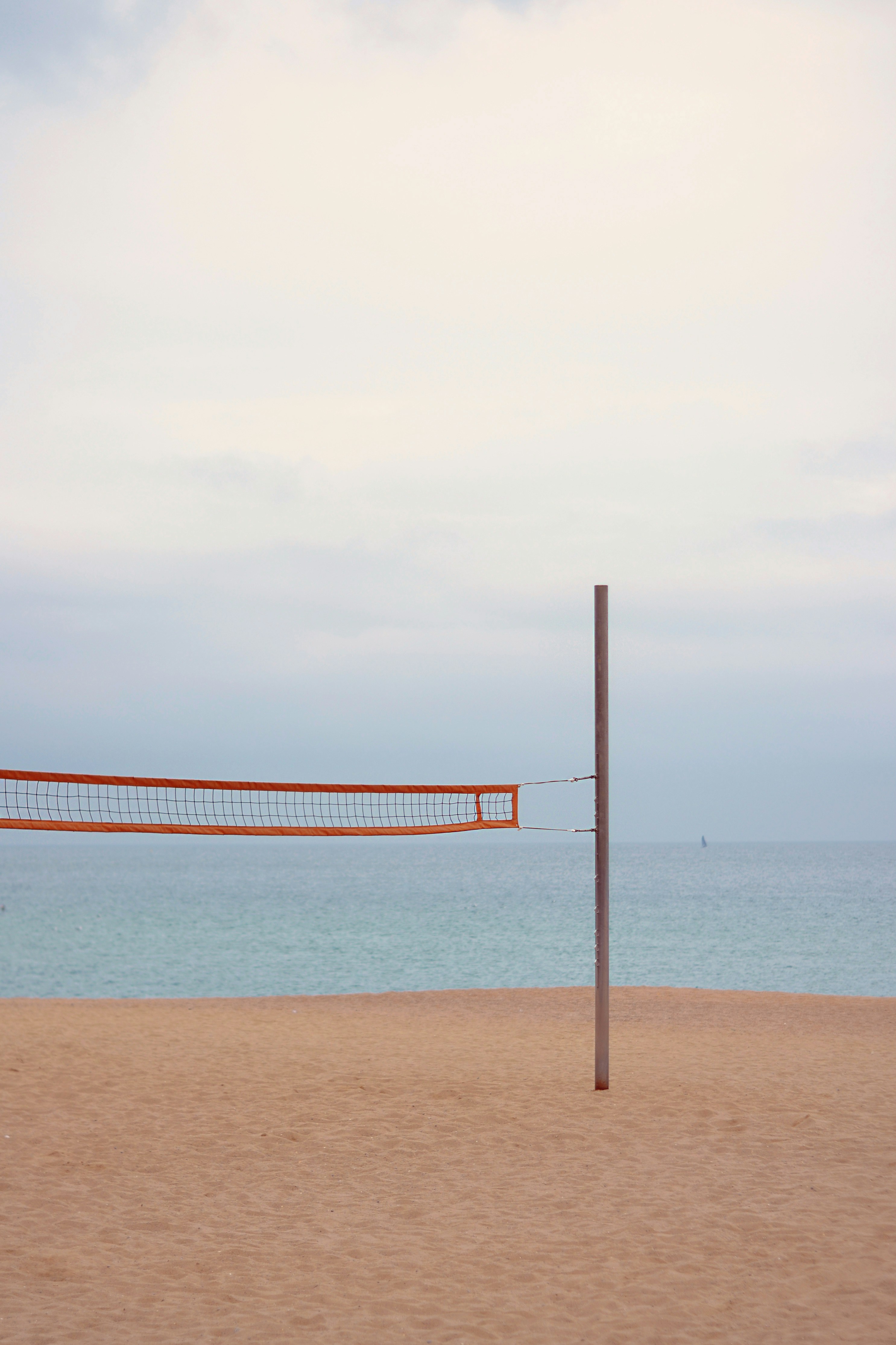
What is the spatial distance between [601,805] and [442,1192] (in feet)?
10.3

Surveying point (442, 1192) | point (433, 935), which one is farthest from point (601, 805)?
point (433, 935)

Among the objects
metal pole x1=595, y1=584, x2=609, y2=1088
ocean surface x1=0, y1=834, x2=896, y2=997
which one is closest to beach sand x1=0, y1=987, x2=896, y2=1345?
metal pole x1=595, y1=584, x2=609, y2=1088

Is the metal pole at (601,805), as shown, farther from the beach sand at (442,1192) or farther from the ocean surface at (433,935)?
the ocean surface at (433,935)

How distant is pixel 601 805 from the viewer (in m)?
8.54

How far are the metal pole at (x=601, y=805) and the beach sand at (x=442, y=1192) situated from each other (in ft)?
2.94

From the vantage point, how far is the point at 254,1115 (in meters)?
8.38

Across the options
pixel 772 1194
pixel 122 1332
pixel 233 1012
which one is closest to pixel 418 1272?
pixel 122 1332

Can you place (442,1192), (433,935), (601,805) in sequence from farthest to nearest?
(433,935), (601,805), (442,1192)

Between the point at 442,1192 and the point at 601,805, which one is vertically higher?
the point at 601,805

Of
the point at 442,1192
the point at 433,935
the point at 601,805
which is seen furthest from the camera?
the point at 433,935

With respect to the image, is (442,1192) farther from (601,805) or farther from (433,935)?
(433,935)

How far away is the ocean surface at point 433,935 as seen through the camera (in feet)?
89.8

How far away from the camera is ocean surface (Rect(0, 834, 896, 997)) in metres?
27.4

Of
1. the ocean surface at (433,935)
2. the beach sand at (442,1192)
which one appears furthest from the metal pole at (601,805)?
the ocean surface at (433,935)
